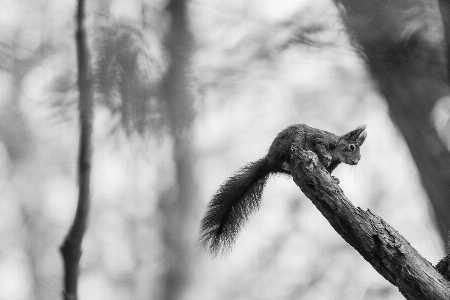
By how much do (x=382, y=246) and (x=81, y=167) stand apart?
37.9 inches

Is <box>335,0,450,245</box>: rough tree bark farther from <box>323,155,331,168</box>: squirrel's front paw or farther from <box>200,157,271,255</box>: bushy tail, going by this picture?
<box>200,157,271,255</box>: bushy tail

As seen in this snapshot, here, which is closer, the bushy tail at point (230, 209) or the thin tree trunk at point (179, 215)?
the bushy tail at point (230, 209)

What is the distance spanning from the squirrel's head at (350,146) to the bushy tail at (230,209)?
0.32 m

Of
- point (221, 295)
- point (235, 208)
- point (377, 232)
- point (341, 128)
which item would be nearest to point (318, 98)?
point (341, 128)

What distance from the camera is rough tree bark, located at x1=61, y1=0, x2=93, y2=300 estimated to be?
5.13ft

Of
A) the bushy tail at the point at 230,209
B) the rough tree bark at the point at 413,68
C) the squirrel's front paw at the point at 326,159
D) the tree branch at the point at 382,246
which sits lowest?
the tree branch at the point at 382,246

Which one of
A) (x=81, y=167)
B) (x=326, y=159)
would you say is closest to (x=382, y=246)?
(x=326, y=159)

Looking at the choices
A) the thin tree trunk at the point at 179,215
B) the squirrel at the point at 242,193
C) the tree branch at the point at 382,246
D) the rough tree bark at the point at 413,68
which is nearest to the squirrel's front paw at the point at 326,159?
the squirrel at the point at 242,193

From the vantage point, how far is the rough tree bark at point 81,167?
5.13ft

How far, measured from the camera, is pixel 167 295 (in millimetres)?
6523

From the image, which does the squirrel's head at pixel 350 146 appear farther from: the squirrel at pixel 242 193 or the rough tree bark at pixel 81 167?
the rough tree bark at pixel 81 167

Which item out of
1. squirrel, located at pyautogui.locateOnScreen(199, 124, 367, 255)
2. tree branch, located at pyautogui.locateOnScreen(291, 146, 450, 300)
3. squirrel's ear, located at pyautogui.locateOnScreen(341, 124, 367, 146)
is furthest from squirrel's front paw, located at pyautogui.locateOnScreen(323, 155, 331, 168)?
tree branch, located at pyautogui.locateOnScreen(291, 146, 450, 300)

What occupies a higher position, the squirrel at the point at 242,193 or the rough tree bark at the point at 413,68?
the rough tree bark at the point at 413,68

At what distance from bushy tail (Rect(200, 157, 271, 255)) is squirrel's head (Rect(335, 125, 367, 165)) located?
0.32 meters
